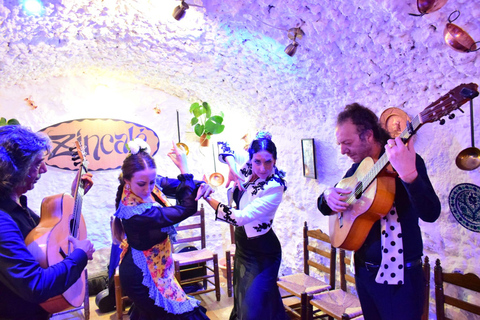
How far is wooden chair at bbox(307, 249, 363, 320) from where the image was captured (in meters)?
2.60

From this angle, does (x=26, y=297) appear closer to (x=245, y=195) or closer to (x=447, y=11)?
(x=245, y=195)

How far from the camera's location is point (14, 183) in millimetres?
1471

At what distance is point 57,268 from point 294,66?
9.40 feet

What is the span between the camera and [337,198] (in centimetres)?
→ 194

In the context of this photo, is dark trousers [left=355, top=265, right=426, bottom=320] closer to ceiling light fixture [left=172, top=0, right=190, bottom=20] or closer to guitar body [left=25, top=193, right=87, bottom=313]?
guitar body [left=25, top=193, right=87, bottom=313]

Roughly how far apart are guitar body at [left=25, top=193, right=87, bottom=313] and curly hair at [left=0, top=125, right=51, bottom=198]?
22cm

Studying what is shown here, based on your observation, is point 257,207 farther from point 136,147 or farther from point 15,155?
point 15,155

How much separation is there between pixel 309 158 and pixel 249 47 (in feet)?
4.73

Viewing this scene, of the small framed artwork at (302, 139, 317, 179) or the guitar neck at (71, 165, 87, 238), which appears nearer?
the guitar neck at (71, 165, 87, 238)

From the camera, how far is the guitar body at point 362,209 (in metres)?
1.65

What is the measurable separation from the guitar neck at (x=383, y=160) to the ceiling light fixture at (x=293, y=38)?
5.56 feet

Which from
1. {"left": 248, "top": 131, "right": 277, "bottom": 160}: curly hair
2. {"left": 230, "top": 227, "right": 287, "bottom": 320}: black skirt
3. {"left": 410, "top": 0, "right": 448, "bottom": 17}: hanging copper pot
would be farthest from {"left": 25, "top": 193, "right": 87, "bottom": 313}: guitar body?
{"left": 410, "top": 0, "right": 448, "bottom": 17}: hanging copper pot

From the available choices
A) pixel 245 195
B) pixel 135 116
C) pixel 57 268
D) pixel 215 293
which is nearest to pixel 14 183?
pixel 57 268

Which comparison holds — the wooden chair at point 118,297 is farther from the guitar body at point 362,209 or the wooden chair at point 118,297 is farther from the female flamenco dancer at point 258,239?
the guitar body at point 362,209
